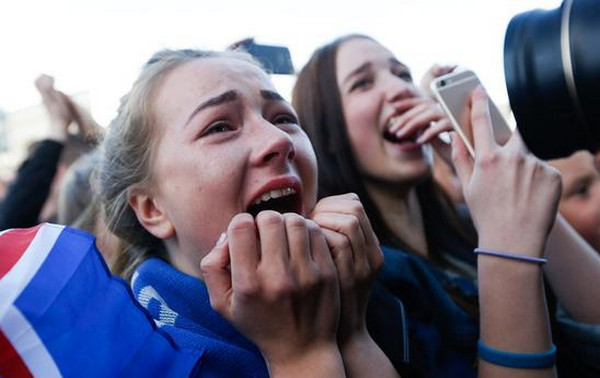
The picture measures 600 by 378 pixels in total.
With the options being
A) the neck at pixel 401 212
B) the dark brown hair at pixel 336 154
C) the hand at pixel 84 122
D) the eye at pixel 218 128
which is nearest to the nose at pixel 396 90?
the dark brown hair at pixel 336 154

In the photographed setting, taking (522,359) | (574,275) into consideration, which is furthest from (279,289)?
(574,275)

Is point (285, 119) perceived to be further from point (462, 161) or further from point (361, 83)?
point (361, 83)

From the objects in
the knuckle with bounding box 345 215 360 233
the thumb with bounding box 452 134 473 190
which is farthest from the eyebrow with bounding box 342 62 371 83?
the knuckle with bounding box 345 215 360 233

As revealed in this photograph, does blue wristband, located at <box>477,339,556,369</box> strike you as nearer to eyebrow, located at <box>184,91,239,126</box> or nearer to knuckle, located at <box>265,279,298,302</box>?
knuckle, located at <box>265,279,298,302</box>

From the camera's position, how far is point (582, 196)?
1689mm

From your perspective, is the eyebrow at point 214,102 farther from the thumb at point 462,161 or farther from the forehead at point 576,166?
the forehead at point 576,166

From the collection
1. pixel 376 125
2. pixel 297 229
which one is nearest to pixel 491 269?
pixel 297 229

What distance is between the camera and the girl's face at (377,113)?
1.52 meters

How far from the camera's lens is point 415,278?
120 cm

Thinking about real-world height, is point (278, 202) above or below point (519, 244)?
above

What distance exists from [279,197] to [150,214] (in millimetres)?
274

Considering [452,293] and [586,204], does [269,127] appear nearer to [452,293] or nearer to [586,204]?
[452,293]

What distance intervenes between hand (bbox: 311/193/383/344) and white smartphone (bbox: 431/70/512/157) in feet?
1.92

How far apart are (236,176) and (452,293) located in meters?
0.69
